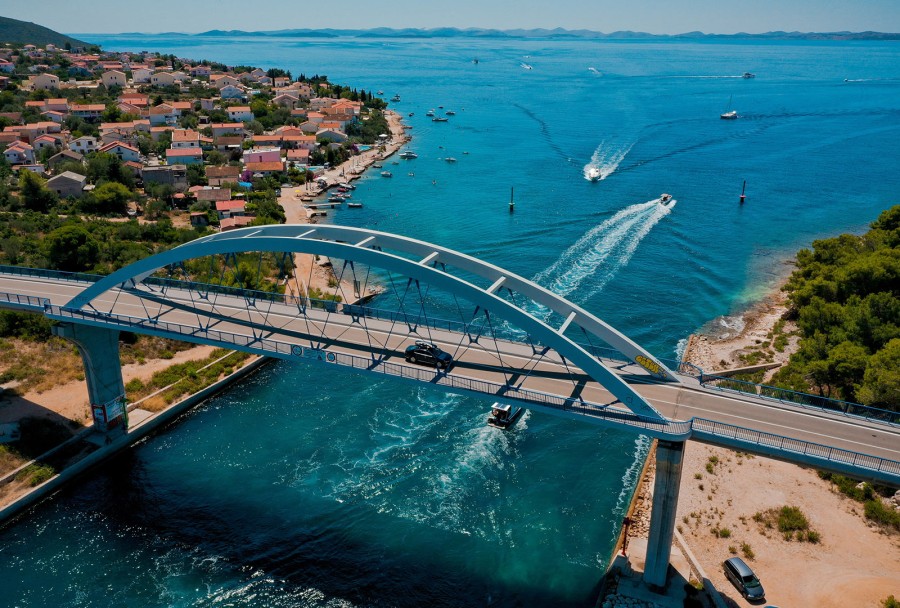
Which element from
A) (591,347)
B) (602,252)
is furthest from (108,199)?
(591,347)

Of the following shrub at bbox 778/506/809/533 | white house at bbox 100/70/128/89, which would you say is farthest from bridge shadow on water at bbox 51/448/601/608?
white house at bbox 100/70/128/89

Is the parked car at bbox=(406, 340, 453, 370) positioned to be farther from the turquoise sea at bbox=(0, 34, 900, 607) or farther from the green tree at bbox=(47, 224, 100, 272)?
the green tree at bbox=(47, 224, 100, 272)

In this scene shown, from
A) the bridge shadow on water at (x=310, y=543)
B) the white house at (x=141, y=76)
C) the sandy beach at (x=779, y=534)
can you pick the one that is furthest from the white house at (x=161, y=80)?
the sandy beach at (x=779, y=534)

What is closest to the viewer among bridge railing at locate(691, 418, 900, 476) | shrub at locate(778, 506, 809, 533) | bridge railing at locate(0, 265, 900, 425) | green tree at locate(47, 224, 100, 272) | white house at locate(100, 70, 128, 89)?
bridge railing at locate(691, 418, 900, 476)

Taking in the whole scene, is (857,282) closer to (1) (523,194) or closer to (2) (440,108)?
(1) (523,194)

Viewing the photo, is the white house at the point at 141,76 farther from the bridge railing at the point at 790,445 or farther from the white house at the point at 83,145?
the bridge railing at the point at 790,445

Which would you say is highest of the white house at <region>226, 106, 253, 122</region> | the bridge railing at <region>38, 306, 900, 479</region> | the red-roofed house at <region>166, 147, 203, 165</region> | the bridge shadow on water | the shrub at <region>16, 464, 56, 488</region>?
the white house at <region>226, 106, 253, 122</region>
